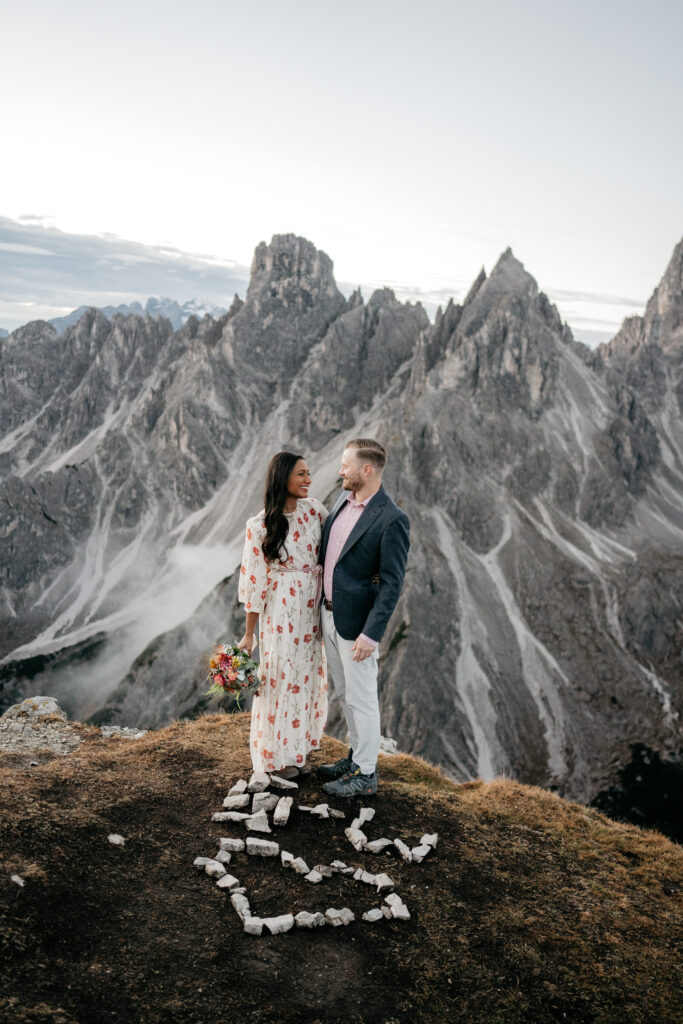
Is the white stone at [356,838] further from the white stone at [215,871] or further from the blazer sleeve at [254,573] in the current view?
the blazer sleeve at [254,573]

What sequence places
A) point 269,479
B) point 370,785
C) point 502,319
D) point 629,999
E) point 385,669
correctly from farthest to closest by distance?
point 502,319
point 385,669
point 370,785
point 269,479
point 629,999

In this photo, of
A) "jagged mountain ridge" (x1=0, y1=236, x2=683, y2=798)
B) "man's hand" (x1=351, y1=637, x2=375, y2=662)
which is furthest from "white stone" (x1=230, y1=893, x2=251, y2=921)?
"jagged mountain ridge" (x1=0, y1=236, x2=683, y2=798)

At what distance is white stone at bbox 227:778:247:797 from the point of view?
→ 10.2 m

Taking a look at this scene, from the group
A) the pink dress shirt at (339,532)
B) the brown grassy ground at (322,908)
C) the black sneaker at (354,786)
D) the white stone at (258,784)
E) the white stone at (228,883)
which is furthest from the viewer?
the black sneaker at (354,786)

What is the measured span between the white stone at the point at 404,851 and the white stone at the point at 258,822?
1947 millimetres

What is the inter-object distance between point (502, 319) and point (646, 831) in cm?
19976

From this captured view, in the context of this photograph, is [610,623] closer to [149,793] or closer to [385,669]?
→ [385,669]

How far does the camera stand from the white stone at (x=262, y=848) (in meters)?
8.62

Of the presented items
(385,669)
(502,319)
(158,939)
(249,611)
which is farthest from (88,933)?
(502,319)

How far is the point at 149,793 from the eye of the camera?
10133 millimetres

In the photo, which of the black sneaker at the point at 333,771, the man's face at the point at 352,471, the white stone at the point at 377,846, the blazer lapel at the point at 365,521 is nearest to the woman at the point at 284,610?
the black sneaker at the point at 333,771

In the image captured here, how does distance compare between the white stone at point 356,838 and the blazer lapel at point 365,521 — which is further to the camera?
the blazer lapel at point 365,521

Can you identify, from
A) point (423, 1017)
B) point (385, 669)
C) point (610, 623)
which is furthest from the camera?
point (610, 623)

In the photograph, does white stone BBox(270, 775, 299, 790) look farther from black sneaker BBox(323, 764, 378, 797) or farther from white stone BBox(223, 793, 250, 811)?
white stone BBox(223, 793, 250, 811)
